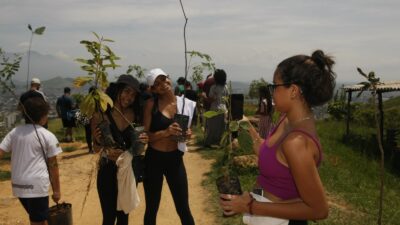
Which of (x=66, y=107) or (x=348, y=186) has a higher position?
(x=66, y=107)

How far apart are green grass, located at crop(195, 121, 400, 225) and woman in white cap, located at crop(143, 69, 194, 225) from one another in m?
0.69

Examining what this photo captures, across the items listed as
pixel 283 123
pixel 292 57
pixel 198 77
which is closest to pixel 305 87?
pixel 292 57

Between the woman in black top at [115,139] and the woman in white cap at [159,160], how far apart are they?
0.18 meters

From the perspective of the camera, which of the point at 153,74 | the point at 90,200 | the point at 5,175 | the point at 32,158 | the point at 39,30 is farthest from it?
the point at 5,175

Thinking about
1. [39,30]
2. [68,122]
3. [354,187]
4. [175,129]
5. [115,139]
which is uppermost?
[39,30]

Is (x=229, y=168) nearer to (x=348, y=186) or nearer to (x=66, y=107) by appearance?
(x=348, y=186)

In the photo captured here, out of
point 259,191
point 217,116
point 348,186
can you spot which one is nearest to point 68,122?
point 217,116

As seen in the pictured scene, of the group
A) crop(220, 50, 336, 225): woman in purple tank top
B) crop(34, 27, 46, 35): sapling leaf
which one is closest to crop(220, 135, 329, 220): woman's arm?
crop(220, 50, 336, 225): woman in purple tank top

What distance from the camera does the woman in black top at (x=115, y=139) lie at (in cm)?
353

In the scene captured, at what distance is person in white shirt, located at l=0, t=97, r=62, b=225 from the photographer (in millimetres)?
3629

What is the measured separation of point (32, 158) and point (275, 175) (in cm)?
255

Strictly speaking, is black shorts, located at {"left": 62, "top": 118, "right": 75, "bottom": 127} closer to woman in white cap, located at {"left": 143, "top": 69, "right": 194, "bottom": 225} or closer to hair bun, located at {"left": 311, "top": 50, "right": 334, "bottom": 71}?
woman in white cap, located at {"left": 143, "top": 69, "right": 194, "bottom": 225}

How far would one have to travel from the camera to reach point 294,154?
1788mm

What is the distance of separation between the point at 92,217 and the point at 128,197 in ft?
9.38
